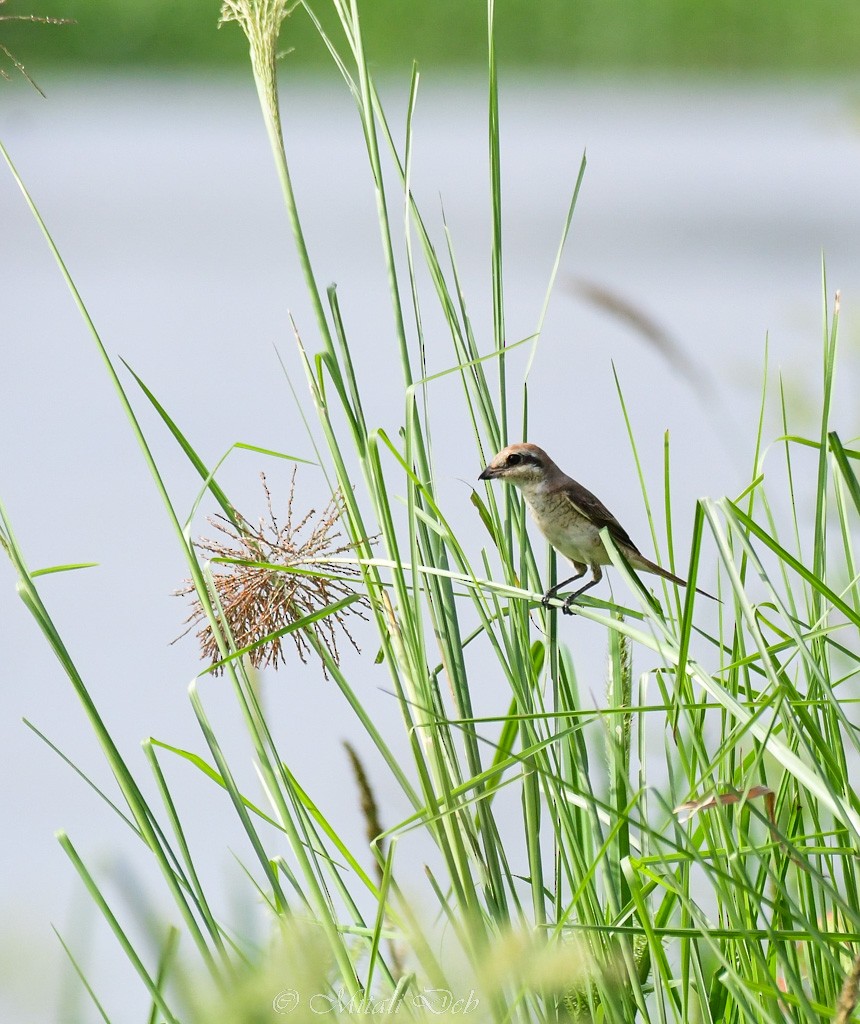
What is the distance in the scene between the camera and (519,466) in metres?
1.15

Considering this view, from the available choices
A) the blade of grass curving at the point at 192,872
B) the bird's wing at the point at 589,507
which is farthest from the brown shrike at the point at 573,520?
the blade of grass curving at the point at 192,872

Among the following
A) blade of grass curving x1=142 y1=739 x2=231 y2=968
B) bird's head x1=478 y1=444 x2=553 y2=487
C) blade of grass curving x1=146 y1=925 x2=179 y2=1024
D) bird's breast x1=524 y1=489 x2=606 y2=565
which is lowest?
blade of grass curving x1=146 y1=925 x2=179 y2=1024

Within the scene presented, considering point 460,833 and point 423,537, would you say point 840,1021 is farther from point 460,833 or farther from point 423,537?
point 423,537

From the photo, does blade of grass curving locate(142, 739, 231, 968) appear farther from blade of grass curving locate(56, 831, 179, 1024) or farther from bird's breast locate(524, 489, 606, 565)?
bird's breast locate(524, 489, 606, 565)

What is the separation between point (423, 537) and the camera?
0.97 m

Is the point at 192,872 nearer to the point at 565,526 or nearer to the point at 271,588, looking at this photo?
the point at 271,588

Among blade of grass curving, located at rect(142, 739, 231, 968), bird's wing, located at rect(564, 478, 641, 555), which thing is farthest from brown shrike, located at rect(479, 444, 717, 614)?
blade of grass curving, located at rect(142, 739, 231, 968)

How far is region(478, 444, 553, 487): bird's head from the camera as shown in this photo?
98cm

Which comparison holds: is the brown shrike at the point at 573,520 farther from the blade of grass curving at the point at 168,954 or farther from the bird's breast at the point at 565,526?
the blade of grass curving at the point at 168,954

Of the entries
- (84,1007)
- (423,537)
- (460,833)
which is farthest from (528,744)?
(84,1007)

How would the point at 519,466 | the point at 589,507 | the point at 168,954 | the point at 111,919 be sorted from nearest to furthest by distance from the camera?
1. the point at 168,954
2. the point at 111,919
3. the point at 519,466
4. the point at 589,507

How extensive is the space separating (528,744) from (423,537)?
179 millimetres

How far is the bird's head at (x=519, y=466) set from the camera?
984mm

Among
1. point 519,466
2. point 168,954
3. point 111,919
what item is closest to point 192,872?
point 111,919
